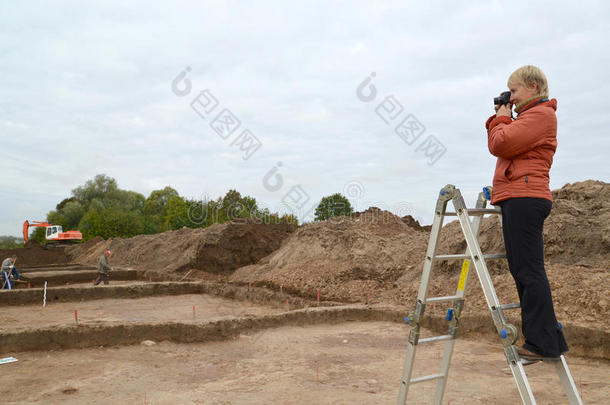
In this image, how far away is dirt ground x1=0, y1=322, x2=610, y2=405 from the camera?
186 inches

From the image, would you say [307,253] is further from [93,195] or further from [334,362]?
[93,195]

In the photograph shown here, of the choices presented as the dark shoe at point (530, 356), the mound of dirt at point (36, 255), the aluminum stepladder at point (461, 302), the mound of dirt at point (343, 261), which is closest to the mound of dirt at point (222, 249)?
the mound of dirt at point (343, 261)

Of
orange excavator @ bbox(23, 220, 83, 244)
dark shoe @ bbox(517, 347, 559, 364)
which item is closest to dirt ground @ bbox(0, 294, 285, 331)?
dark shoe @ bbox(517, 347, 559, 364)

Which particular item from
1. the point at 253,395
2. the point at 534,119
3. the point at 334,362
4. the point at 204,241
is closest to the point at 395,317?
the point at 334,362

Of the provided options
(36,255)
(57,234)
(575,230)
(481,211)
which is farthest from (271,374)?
(57,234)

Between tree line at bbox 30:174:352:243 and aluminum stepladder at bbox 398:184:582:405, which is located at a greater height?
tree line at bbox 30:174:352:243

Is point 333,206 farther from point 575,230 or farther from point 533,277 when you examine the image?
point 533,277

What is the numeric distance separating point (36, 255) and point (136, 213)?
3078 cm

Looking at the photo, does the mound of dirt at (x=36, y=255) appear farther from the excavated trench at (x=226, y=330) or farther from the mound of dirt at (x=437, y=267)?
the excavated trench at (x=226, y=330)

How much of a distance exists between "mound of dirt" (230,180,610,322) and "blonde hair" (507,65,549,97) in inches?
236

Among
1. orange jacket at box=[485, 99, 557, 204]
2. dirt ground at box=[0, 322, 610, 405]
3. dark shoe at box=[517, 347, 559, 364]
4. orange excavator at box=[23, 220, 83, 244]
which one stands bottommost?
dirt ground at box=[0, 322, 610, 405]

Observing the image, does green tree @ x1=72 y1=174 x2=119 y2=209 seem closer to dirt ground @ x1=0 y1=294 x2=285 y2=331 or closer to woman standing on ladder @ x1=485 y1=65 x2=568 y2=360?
dirt ground @ x1=0 y1=294 x2=285 y2=331

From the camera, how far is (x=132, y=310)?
40.8 ft

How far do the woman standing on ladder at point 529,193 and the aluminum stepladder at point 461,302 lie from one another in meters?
0.11
